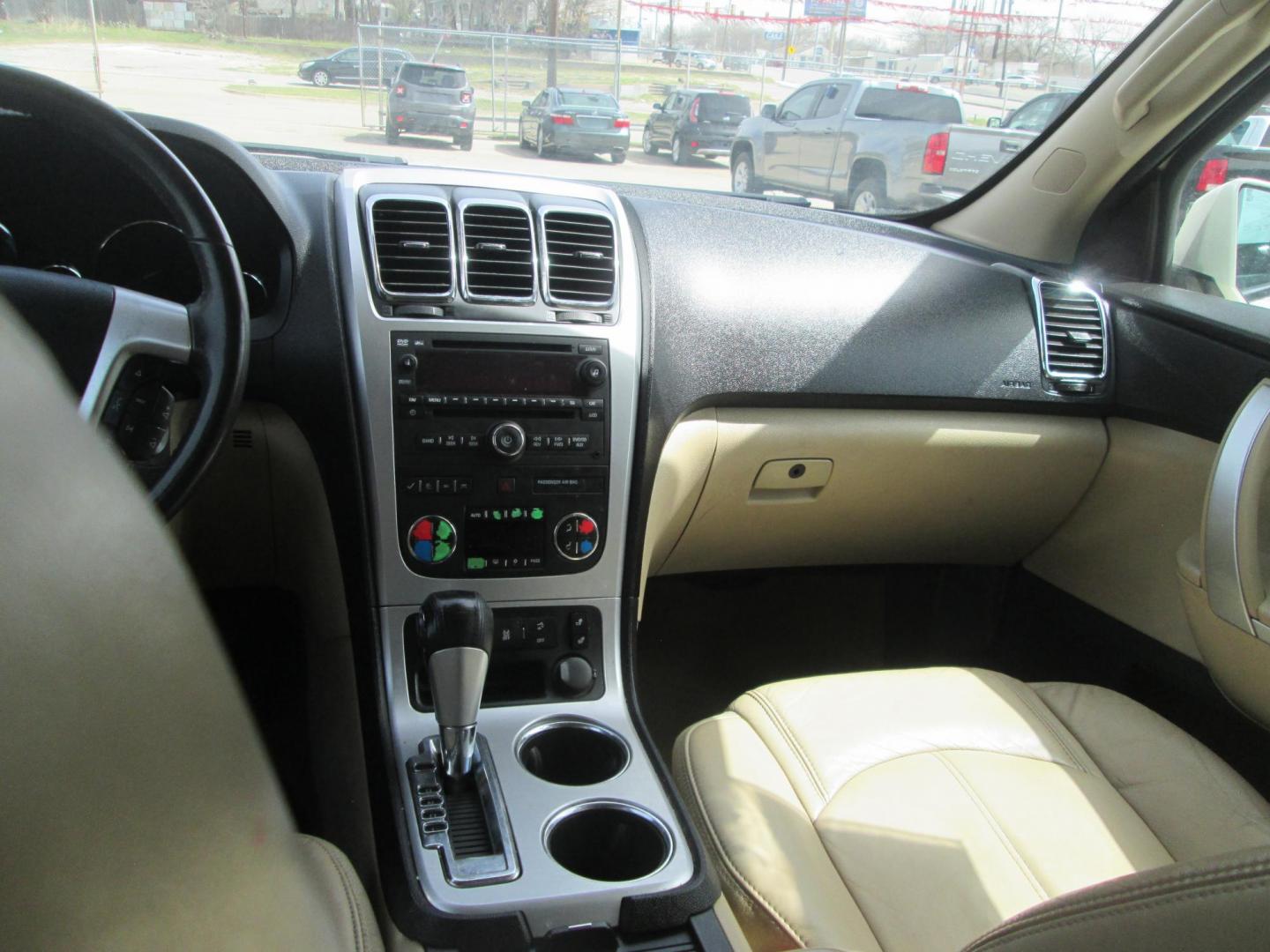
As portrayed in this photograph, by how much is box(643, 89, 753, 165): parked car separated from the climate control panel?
65cm

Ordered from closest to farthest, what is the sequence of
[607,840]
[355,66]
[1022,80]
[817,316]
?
[607,840] → [355,66] → [817,316] → [1022,80]

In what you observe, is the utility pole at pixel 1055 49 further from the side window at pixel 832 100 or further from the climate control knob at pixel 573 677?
the climate control knob at pixel 573 677

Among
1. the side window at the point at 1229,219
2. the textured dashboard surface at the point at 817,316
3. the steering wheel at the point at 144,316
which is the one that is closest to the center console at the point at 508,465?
the textured dashboard surface at the point at 817,316

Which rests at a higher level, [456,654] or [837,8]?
[837,8]

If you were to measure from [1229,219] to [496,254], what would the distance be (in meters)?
1.54

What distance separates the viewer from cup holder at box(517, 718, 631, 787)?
5.68ft

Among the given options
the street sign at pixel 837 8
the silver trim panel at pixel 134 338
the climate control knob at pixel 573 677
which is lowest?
the climate control knob at pixel 573 677

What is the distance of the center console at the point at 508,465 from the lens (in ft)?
5.55

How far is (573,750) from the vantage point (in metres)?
1.78

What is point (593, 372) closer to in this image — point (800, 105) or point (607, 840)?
point (607, 840)

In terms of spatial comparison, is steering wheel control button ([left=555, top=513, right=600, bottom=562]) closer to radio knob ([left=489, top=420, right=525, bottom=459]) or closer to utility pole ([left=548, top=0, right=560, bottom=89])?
radio knob ([left=489, top=420, right=525, bottom=459])

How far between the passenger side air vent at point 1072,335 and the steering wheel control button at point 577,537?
1009 mm

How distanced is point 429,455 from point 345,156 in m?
0.71

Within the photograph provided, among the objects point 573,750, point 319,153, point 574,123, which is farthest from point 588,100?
point 573,750
